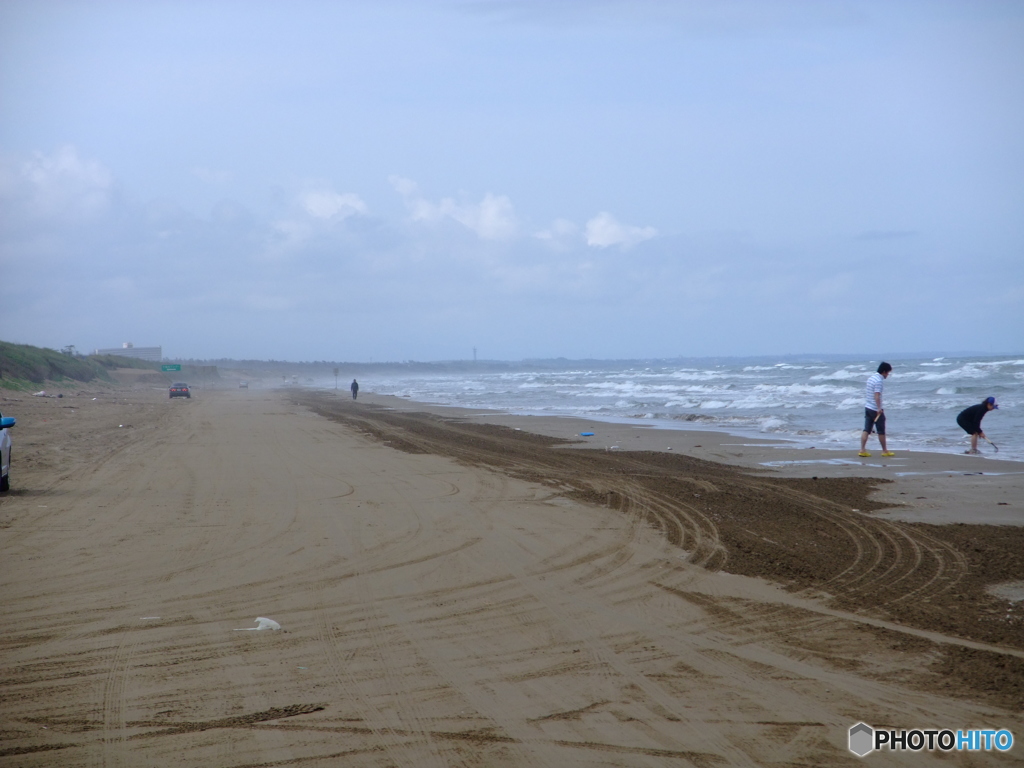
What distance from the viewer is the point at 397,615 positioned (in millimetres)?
5387

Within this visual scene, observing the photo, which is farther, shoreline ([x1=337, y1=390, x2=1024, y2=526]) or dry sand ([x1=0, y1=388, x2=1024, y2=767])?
shoreline ([x1=337, y1=390, x2=1024, y2=526])

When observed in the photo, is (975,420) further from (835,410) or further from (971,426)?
(835,410)

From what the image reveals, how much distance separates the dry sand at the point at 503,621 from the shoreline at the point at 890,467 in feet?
0.37

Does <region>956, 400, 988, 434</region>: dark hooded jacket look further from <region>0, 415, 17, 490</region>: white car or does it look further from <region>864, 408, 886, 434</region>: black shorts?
<region>0, 415, 17, 490</region>: white car

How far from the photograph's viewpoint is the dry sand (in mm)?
3604

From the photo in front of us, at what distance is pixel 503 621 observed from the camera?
527cm

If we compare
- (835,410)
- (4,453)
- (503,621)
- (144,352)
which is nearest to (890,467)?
(503,621)

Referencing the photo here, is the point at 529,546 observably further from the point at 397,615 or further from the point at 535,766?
the point at 535,766

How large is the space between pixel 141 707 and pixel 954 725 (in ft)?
12.8

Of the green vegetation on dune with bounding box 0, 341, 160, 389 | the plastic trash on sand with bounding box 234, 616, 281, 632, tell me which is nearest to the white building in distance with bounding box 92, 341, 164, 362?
the green vegetation on dune with bounding box 0, 341, 160, 389

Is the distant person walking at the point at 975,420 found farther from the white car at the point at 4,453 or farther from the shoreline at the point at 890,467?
the white car at the point at 4,453

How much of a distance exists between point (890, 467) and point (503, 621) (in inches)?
399

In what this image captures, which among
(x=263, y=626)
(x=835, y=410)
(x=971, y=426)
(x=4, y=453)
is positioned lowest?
(x=263, y=626)

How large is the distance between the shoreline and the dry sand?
11 cm
